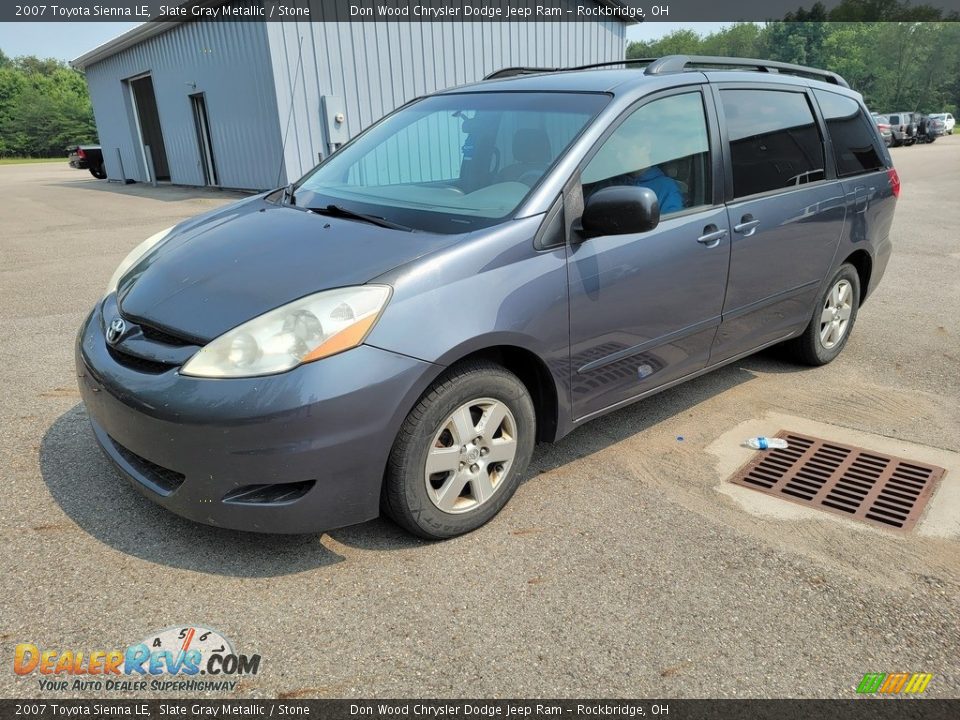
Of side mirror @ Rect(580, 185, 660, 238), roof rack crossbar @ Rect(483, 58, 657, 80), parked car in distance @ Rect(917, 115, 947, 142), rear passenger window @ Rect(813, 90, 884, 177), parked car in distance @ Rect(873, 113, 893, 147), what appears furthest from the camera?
parked car in distance @ Rect(917, 115, 947, 142)

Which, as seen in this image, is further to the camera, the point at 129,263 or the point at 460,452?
the point at 129,263

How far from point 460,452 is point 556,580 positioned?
0.59 metres

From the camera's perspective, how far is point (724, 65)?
403cm

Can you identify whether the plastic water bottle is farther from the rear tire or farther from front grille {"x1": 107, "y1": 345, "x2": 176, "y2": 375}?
front grille {"x1": 107, "y1": 345, "x2": 176, "y2": 375}

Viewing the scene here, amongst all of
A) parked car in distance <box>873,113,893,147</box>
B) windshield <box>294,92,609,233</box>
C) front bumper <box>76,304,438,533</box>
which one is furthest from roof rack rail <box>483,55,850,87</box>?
parked car in distance <box>873,113,893,147</box>

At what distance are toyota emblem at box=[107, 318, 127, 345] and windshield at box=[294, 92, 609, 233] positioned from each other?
3.45 feet

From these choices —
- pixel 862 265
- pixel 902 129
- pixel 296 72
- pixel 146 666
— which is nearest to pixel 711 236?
pixel 862 265

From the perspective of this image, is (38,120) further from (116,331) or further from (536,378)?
(536,378)

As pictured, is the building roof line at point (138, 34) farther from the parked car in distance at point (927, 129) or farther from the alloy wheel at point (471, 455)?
the parked car in distance at point (927, 129)

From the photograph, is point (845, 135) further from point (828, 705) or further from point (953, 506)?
point (828, 705)

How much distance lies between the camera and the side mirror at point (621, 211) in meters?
2.85

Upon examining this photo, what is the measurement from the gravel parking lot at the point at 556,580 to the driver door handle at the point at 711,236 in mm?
1039

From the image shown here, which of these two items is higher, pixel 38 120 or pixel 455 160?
pixel 455 160

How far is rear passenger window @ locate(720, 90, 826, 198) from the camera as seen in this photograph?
12.4 feet
